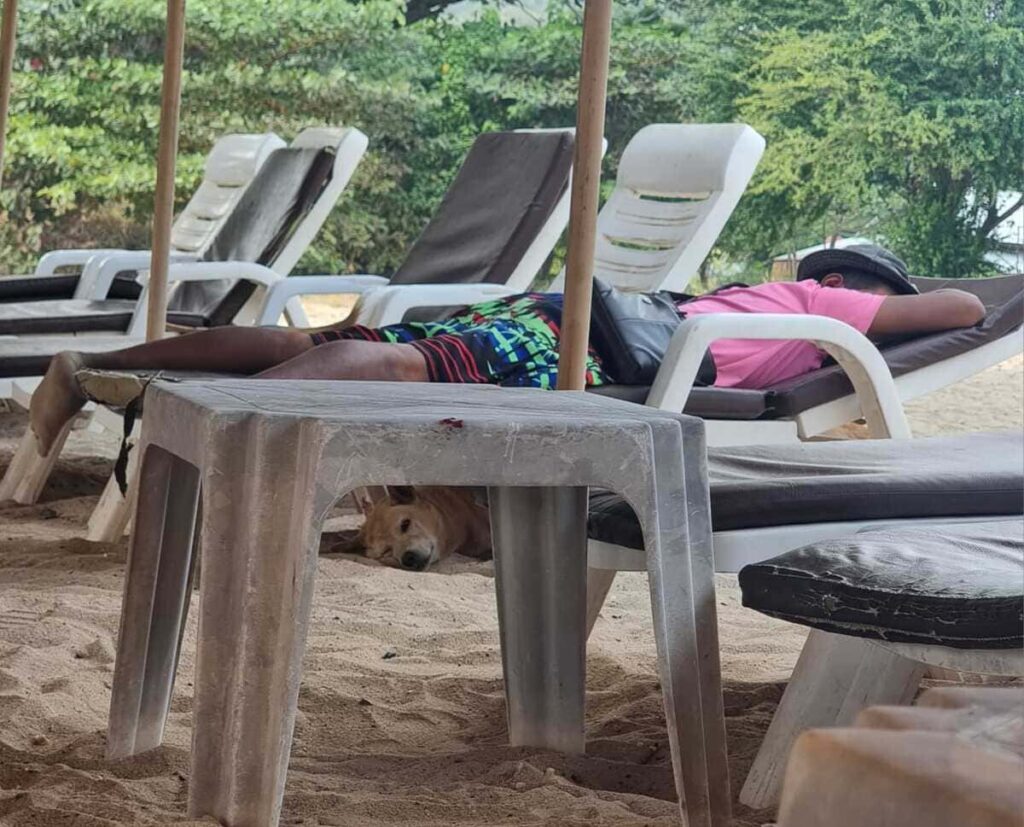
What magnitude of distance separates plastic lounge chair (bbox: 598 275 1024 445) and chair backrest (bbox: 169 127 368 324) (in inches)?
97.3

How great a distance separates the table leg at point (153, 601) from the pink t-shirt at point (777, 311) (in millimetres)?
1704

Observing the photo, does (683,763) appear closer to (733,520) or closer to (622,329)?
(733,520)

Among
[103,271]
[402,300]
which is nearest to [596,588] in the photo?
[402,300]

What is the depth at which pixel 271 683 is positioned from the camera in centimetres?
133

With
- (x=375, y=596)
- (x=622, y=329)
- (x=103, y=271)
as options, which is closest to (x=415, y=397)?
(x=375, y=596)

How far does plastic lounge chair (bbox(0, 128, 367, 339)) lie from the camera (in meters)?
4.85

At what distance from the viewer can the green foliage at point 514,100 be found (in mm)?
9211

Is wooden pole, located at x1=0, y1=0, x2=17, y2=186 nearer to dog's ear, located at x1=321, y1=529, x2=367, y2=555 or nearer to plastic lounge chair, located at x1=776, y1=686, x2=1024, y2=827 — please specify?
dog's ear, located at x1=321, y1=529, x2=367, y2=555

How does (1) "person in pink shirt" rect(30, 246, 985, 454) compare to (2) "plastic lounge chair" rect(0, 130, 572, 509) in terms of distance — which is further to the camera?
(2) "plastic lounge chair" rect(0, 130, 572, 509)

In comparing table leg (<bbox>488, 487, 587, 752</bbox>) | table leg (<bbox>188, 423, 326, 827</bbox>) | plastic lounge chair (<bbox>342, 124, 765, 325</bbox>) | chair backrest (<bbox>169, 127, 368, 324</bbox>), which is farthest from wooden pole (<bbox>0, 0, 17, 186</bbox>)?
table leg (<bbox>188, 423, 326, 827</bbox>)

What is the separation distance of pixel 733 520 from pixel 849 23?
8.75m

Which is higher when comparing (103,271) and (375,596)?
(103,271)

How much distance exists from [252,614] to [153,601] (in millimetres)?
403

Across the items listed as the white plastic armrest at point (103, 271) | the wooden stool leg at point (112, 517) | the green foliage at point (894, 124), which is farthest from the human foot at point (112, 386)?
the green foliage at point (894, 124)
